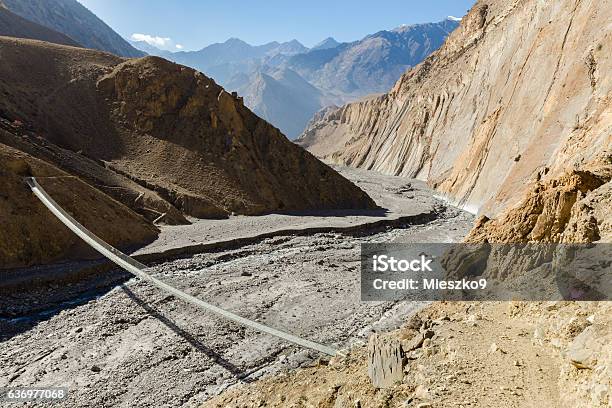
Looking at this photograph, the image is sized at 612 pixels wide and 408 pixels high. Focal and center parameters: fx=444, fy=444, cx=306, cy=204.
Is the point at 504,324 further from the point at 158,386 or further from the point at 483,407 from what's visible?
the point at 158,386

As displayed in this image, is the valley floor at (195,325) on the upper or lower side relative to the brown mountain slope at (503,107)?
lower

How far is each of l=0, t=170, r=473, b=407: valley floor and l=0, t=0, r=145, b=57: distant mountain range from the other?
9837 centimetres

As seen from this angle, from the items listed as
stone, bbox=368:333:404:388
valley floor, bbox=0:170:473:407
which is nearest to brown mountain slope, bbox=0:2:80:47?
valley floor, bbox=0:170:473:407

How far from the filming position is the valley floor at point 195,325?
10.6 metres

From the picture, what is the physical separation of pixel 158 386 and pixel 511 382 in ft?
26.5

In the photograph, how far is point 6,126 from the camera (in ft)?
74.0

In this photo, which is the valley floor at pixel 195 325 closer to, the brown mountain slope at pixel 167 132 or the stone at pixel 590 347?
the brown mountain slope at pixel 167 132

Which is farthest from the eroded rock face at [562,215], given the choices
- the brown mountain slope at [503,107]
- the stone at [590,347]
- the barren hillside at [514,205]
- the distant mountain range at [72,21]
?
the distant mountain range at [72,21]

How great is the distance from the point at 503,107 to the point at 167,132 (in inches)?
995

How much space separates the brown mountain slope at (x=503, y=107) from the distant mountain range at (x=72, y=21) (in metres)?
77.9

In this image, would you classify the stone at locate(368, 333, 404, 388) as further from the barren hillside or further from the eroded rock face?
the eroded rock face

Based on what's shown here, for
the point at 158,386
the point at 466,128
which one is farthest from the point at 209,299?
the point at 466,128

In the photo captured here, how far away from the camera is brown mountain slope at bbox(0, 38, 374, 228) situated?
27.6 meters

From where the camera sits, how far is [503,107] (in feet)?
113
